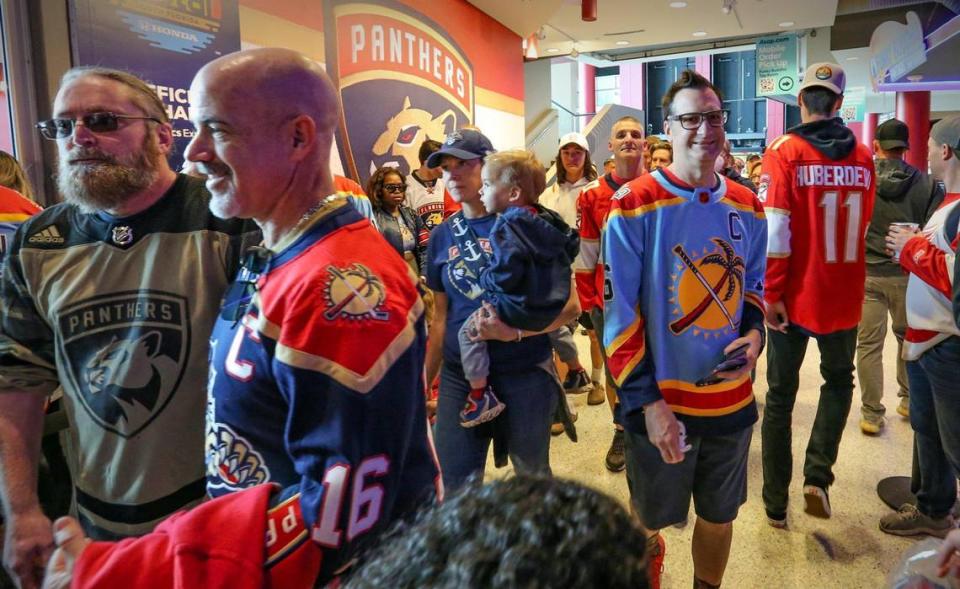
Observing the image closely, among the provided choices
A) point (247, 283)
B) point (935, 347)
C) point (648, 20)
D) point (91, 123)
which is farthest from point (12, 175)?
point (648, 20)

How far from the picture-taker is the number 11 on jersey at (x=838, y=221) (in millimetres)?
2605

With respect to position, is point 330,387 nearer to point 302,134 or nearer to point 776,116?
point 302,134

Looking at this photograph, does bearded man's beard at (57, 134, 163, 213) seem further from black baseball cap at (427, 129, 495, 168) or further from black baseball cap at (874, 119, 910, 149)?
black baseball cap at (874, 119, 910, 149)

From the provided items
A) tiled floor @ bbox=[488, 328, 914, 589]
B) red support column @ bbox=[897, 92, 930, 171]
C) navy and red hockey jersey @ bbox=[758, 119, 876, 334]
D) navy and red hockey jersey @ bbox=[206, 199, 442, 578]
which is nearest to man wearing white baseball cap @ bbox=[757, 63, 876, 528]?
navy and red hockey jersey @ bbox=[758, 119, 876, 334]

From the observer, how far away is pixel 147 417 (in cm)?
128

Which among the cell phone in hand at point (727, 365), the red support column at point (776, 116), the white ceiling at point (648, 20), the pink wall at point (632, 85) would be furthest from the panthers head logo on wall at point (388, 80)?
the red support column at point (776, 116)

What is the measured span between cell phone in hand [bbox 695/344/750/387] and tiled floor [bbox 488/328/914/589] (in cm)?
52

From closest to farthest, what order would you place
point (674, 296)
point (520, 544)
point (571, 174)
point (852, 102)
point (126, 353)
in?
1. point (520, 544)
2. point (126, 353)
3. point (674, 296)
4. point (571, 174)
5. point (852, 102)

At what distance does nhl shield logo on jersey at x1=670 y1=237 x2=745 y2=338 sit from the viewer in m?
1.78

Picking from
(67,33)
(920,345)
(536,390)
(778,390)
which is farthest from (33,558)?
(920,345)

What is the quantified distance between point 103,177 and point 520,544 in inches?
52.9

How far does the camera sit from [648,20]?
9.89 m

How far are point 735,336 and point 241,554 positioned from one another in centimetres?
151

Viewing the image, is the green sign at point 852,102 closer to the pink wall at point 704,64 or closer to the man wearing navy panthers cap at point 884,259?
the pink wall at point 704,64
